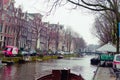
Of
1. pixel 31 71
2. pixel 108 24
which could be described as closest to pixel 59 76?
pixel 31 71

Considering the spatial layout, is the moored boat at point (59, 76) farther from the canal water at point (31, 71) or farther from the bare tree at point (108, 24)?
the bare tree at point (108, 24)

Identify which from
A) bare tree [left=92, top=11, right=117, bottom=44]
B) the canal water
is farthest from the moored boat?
bare tree [left=92, top=11, right=117, bottom=44]

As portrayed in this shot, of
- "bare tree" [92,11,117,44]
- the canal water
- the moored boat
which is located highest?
"bare tree" [92,11,117,44]

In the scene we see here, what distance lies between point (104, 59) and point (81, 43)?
114 m

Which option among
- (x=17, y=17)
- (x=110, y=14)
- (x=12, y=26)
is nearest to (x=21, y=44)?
(x=12, y=26)

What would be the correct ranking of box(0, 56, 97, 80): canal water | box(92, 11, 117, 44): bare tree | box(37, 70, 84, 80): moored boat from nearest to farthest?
box(37, 70, 84, 80): moored boat → box(0, 56, 97, 80): canal water → box(92, 11, 117, 44): bare tree

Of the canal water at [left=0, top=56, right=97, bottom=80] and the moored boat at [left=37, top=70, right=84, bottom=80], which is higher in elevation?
the moored boat at [left=37, top=70, right=84, bottom=80]

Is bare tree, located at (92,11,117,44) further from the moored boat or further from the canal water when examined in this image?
the moored boat

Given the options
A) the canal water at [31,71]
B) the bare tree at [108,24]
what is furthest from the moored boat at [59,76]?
the bare tree at [108,24]

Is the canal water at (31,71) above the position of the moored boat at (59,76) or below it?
below

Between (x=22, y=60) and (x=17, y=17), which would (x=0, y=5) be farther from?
(x=22, y=60)

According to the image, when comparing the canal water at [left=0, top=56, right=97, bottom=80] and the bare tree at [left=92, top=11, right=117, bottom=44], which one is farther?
the bare tree at [left=92, top=11, right=117, bottom=44]

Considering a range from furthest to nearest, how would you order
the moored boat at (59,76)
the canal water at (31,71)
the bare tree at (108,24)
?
1. the bare tree at (108,24)
2. the canal water at (31,71)
3. the moored boat at (59,76)

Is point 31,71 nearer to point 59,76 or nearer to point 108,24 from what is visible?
point 108,24
